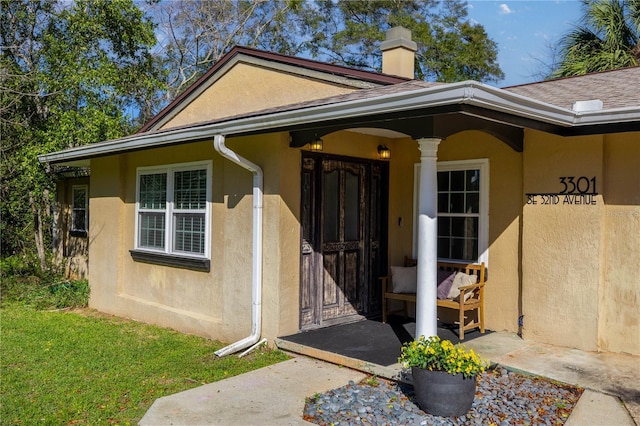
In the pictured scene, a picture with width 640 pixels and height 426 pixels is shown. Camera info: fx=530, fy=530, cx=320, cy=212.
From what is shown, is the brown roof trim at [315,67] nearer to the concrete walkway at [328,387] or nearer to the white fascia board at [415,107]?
the white fascia board at [415,107]

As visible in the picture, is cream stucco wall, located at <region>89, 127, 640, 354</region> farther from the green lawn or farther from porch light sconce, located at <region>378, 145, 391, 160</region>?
the green lawn

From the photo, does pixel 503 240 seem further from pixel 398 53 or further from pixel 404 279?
pixel 398 53

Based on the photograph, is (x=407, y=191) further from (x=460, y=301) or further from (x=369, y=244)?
(x=460, y=301)

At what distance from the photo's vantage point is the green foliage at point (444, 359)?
3945mm

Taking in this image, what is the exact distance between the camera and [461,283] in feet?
20.6

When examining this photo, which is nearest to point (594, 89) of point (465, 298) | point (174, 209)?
point (465, 298)

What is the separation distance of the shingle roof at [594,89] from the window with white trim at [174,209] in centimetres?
447

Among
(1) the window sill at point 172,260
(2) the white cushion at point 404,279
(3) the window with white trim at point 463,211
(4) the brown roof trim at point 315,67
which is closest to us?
(4) the brown roof trim at point 315,67

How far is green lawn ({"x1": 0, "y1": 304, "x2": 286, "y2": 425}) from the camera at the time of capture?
176 inches

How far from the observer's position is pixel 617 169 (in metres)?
5.44

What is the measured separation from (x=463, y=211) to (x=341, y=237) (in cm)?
159

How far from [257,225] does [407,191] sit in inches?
89.7

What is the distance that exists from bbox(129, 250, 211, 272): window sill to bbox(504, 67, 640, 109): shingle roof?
4765 mm

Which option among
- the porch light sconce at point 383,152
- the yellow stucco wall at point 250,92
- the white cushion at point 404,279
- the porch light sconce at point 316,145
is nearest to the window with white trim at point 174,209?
the yellow stucco wall at point 250,92
